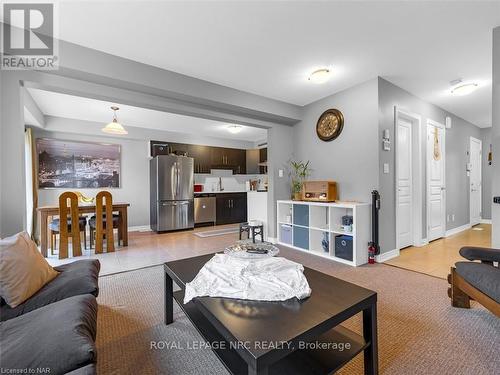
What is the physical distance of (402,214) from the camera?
3.66 metres

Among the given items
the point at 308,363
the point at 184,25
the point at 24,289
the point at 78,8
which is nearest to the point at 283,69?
the point at 184,25

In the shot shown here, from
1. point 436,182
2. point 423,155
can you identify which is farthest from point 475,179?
point 423,155

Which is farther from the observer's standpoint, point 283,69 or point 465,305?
point 283,69

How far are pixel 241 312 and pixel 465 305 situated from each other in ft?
6.79

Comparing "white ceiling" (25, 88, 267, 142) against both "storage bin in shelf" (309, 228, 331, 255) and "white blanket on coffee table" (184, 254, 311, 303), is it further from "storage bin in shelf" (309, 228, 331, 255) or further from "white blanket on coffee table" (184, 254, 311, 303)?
"white blanket on coffee table" (184, 254, 311, 303)

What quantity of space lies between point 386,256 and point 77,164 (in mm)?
6059

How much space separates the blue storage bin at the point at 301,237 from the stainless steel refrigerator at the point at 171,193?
2.98 metres

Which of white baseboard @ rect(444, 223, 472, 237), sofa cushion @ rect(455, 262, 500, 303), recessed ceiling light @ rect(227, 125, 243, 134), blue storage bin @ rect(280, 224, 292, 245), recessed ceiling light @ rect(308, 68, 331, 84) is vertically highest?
recessed ceiling light @ rect(227, 125, 243, 134)

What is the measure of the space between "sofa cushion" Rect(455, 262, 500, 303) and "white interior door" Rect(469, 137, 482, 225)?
502 centimetres

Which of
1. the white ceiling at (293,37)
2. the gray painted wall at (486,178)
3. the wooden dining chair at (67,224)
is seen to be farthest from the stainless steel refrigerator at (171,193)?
the gray painted wall at (486,178)

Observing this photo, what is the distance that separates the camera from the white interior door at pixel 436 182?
159 inches

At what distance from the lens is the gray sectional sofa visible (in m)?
0.87

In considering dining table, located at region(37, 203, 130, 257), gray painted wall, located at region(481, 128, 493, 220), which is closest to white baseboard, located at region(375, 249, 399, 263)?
dining table, located at region(37, 203, 130, 257)

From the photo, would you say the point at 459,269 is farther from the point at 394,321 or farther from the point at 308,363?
the point at 308,363
